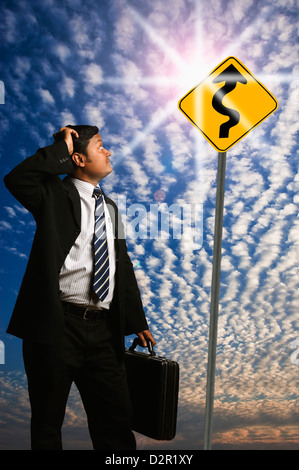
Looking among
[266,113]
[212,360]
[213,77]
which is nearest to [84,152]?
[213,77]

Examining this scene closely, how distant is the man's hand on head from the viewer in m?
2.96

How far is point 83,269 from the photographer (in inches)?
115

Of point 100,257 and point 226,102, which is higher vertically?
point 226,102

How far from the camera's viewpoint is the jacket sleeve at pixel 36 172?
274 centimetres

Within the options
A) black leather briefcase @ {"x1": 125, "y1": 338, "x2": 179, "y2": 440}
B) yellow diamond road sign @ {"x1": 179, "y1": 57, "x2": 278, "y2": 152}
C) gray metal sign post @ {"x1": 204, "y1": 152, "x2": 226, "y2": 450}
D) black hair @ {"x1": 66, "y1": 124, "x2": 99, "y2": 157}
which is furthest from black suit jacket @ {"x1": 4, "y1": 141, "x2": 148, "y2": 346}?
yellow diamond road sign @ {"x1": 179, "y1": 57, "x2": 278, "y2": 152}

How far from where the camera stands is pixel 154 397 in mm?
3133

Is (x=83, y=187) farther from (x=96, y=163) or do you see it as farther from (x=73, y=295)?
(x=73, y=295)

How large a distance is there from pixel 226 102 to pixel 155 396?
88.7 inches

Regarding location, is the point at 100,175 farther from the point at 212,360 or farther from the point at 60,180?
the point at 212,360

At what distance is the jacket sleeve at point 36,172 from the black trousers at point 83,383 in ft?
2.68

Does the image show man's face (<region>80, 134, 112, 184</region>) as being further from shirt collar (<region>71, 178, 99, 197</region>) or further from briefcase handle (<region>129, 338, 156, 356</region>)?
briefcase handle (<region>129, 338, 156, 356</region>)

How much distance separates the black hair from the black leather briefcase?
1633mm

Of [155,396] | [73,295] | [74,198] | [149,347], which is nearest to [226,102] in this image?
[74,198]

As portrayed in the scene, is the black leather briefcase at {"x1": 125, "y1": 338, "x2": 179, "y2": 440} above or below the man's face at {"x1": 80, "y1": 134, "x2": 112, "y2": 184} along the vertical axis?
below
